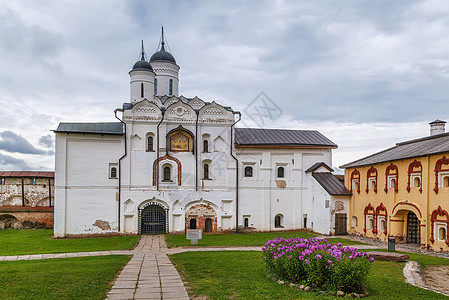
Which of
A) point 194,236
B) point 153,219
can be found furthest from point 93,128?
point 194,236

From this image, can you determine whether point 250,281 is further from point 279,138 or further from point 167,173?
point 279,138

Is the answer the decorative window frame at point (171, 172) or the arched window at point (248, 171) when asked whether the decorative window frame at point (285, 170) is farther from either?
the decorative window frame at point (171, 172)

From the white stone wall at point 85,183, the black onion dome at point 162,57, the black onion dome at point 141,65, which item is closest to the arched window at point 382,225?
the white stone wall at point 85,183

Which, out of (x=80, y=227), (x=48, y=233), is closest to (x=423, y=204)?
(x=80, y=227)

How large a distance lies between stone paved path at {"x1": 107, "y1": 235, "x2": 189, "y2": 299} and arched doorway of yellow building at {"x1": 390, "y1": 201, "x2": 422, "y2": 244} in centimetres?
1208

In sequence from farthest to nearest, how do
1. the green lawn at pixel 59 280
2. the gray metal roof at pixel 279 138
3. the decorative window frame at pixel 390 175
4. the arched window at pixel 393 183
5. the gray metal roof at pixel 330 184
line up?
the gray metal roof at pixel 279 138 < the gray metal roof at pixel 330 184 < the arched window at pixel 393 183 < the decorative window frame at pixel 390 175 < the green lawn at pixel 59 280

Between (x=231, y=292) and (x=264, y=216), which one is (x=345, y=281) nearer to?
(x=231, y=292)

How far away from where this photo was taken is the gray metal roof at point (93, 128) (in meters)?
23.9

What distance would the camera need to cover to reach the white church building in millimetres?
23703

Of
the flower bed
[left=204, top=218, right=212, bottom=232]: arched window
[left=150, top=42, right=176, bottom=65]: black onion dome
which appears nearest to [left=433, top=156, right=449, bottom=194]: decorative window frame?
the flower bed

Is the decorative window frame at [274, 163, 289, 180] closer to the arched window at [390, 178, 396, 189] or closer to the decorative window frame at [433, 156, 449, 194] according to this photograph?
the arched window at [390, 178, 396, 189]

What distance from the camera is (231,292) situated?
877cm

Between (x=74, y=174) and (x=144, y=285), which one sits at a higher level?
(x=74, y=174)

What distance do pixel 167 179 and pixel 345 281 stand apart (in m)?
17.5
